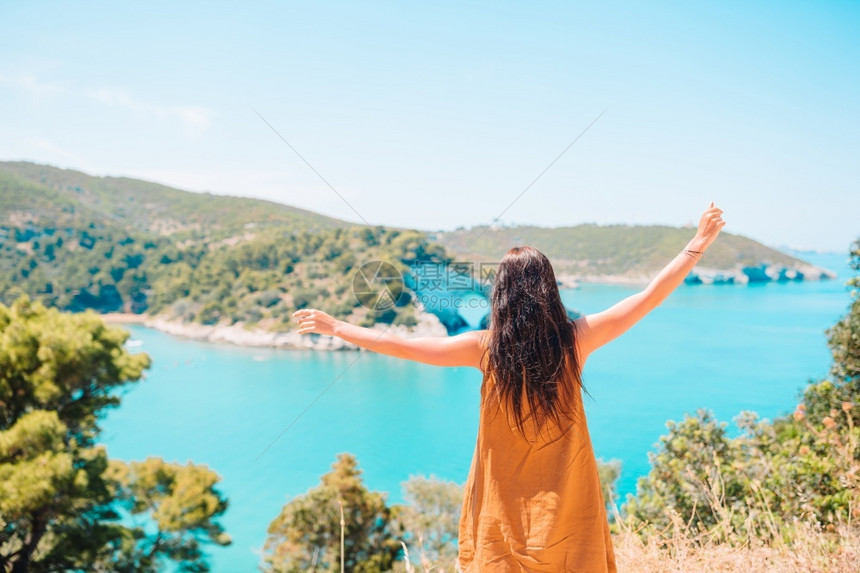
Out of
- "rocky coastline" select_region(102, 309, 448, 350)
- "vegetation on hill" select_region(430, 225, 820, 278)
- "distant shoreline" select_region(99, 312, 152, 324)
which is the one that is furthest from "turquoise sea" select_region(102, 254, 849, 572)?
"vegetation on hill" select_region(430, 225, 820, 278)

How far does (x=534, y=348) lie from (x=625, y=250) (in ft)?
231

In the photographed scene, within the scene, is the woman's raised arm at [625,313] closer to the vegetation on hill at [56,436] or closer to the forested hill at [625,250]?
the vegetation on hill at [56,436]

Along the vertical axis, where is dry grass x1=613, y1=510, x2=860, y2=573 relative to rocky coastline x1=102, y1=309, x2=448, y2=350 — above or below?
above

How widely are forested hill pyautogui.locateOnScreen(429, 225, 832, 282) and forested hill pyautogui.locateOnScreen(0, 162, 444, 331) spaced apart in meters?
10.6

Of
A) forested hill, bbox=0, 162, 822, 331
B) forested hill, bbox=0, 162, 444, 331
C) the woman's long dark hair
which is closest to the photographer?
the woman's long dark hair

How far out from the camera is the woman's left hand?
1359 millimetres

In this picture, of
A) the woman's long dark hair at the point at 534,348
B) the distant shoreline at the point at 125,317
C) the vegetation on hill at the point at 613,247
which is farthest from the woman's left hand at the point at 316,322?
the distant shoreline at the point at 125,317

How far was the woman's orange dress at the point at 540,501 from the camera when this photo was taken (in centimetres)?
117

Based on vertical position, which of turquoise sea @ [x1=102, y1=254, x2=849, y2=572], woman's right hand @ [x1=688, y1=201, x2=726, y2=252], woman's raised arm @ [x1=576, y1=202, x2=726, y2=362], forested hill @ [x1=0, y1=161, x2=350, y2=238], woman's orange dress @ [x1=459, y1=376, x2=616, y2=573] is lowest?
turquoise sea @ [x1=102, y1=254, x2=849, y2=572]

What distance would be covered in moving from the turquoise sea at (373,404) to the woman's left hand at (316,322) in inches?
812

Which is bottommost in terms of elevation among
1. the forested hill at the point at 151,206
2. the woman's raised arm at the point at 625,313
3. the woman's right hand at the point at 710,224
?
the woman's raised arm at the point at 625,313

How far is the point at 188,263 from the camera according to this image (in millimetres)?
60562

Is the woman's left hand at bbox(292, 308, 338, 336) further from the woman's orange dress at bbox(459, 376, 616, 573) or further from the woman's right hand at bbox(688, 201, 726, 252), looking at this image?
the woman's right hand at bbox(688, 201, 726, 252)

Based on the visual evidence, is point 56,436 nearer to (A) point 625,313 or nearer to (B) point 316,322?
(B) point 316,322
